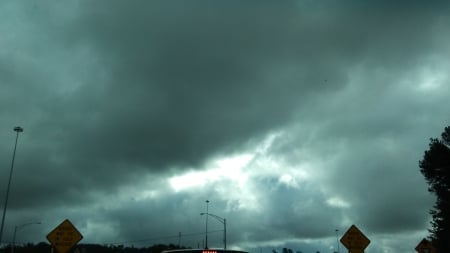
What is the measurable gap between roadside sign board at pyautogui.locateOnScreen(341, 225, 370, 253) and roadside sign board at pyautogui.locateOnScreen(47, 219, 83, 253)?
8205 millimetres

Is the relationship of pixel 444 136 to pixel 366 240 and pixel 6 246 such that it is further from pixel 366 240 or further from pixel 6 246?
pixel 6 246

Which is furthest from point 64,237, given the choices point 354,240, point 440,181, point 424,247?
point 440,181

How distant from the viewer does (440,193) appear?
3959 centimetres

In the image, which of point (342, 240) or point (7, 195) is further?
point (7, 195)

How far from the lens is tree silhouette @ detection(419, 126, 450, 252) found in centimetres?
3856

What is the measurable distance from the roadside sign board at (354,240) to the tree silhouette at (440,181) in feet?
81.8

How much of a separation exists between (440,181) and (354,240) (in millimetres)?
26807

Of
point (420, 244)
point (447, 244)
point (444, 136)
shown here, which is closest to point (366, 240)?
point (420, 244)

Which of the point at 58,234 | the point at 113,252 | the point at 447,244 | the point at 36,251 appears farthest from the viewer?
→ the point at 113,252

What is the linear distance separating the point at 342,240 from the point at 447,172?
26958 millimetres

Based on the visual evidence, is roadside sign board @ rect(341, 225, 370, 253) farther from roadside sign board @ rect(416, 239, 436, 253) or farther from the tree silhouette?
the tree silhouette

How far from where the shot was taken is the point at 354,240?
16.4m

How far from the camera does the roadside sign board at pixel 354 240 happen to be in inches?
643

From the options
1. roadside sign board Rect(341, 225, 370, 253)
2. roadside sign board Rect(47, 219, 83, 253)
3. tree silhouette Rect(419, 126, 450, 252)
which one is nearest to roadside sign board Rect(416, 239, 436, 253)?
roadside sign board Rect(341, 225, 370, 253)
